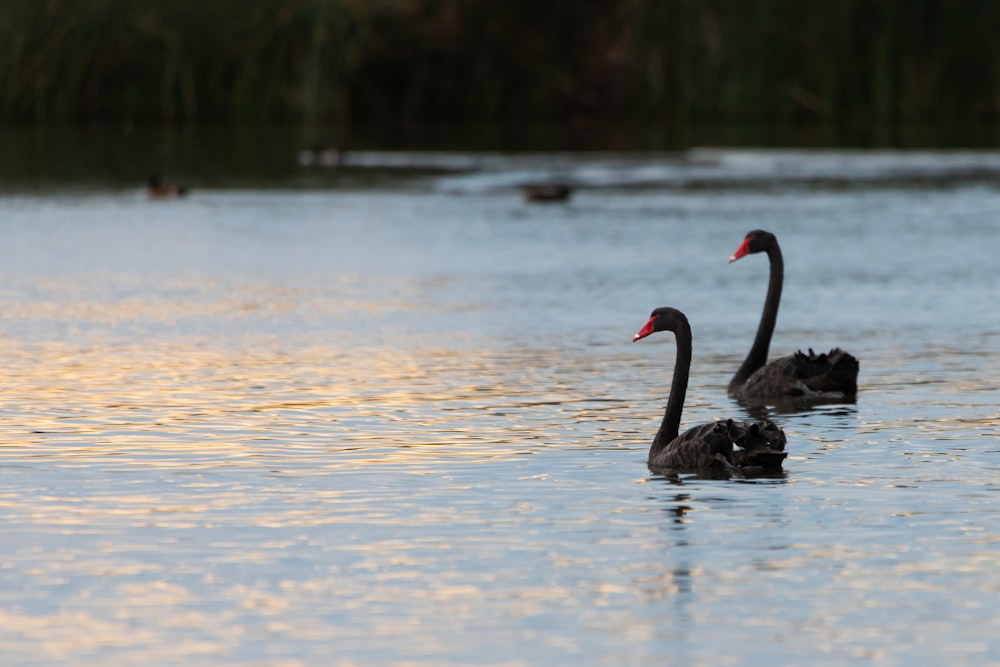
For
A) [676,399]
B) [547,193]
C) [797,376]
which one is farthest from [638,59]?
[676,399]

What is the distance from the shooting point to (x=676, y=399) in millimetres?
13203

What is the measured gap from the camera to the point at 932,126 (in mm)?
63500

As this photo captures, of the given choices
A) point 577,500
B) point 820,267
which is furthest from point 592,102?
point 577,500

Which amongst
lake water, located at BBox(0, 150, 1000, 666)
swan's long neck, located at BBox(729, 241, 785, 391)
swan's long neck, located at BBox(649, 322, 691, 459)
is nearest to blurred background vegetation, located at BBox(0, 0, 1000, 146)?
lake water, located at BBox(0, 150, 1000, 666)

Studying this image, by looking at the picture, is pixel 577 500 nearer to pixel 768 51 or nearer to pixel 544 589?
pixel 544 589

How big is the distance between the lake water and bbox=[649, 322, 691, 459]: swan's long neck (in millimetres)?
225

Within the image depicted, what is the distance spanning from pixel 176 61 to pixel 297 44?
10.5ft

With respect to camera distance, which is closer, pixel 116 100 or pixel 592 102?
pixel 116 100

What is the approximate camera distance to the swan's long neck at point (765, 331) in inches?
650

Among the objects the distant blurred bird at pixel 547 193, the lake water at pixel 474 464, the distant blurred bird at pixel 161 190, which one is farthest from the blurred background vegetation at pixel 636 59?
the lake water at pixel 474 464

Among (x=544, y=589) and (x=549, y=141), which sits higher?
(x=549, y=141)

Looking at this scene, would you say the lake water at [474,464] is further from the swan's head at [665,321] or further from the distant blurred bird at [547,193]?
the distant blurred bird at [547,193]

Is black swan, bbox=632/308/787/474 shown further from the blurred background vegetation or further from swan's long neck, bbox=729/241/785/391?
the blurred background vegetation

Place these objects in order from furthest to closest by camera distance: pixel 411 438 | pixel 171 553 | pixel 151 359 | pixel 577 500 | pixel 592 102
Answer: pixel 592 102 → pixel 151 359 → pixel 411 438 → pixel 577 500 → pixel 171 553
